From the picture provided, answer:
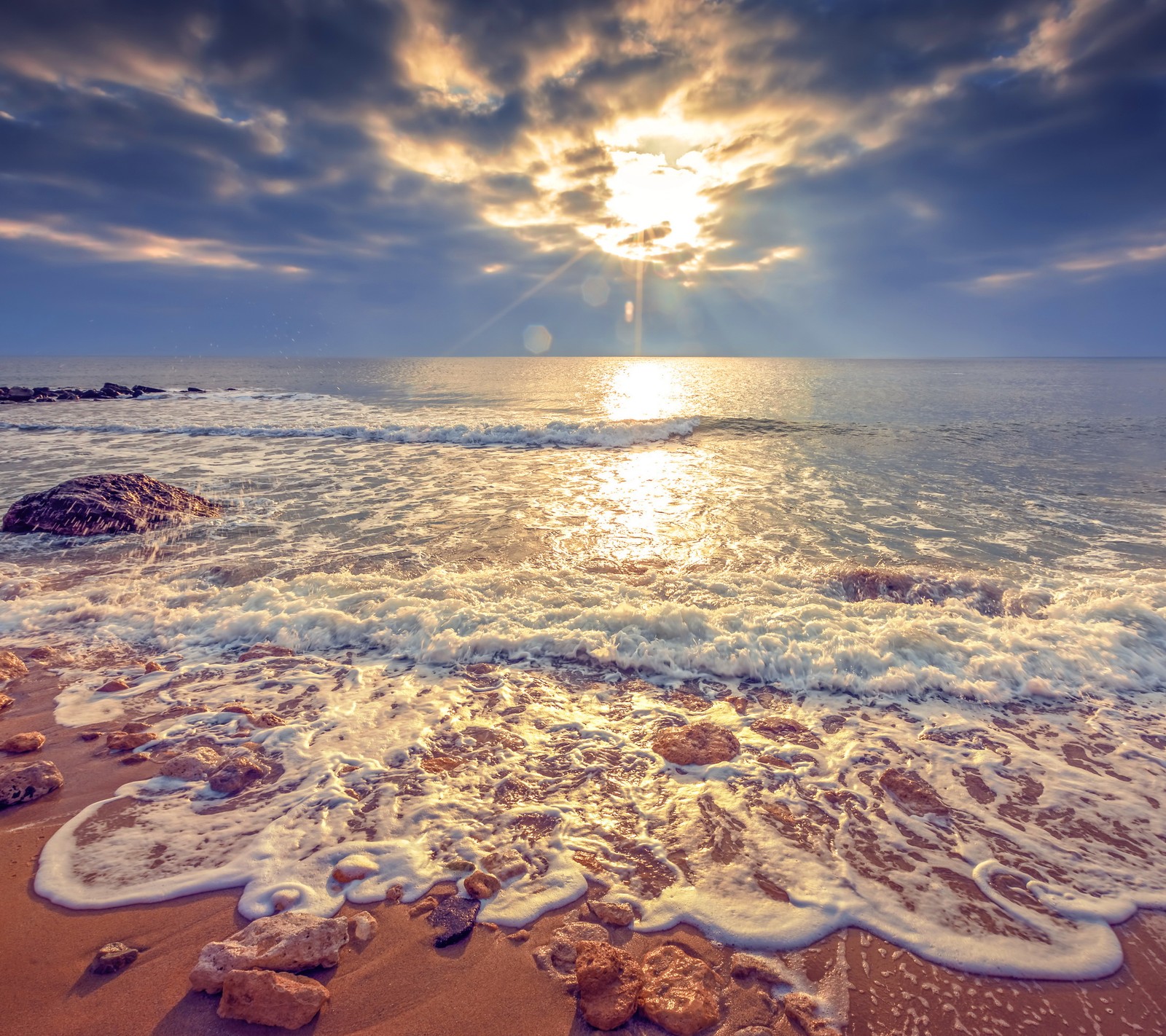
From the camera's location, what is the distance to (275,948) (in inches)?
118

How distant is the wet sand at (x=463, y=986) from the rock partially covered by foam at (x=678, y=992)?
2.7 inches

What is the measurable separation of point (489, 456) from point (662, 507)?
10.1m

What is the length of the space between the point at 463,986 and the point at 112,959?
195 cm

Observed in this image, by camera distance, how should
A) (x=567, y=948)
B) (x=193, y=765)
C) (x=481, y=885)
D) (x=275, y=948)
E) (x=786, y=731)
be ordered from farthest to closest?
(x=786, y=731) → (x=193, y=765) → (x=481, y=885) → (x=567, y=948) → (x=275, y=948)

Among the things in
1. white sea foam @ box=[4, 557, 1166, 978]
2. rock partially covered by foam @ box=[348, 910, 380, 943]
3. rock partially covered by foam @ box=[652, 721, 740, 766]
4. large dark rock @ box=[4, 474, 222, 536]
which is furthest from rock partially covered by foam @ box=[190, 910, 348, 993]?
large dark rock @ box=[4, 474, 222, 536]

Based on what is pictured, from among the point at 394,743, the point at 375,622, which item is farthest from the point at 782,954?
the point at 375,622

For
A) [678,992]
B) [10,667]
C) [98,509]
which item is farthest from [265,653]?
[98,509]

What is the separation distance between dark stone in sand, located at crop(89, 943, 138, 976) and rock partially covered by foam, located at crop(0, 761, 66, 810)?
1.94m

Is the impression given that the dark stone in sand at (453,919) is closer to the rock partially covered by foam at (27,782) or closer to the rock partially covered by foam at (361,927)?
the rock partially covered by foam at (361,927)

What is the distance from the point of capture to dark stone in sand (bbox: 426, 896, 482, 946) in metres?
3.19

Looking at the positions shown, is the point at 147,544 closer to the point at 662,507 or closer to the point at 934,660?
the point at 662,507

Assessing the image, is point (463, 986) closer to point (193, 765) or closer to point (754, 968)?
point (754, 968)

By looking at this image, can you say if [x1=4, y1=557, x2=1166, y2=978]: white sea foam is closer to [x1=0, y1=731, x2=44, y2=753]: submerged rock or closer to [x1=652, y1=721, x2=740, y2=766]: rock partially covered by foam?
[x1=652, y1=721, x2=740, y2=766]: rock partially covered by foam

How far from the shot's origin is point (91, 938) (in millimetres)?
3100
